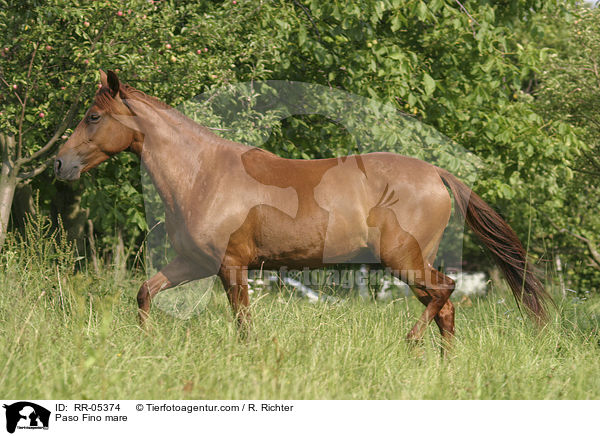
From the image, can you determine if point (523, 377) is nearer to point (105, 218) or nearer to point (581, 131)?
point (105, 218)

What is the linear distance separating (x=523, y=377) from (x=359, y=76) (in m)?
4.31

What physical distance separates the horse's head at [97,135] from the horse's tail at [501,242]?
2.48 metres

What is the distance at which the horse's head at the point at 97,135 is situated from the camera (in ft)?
14.1

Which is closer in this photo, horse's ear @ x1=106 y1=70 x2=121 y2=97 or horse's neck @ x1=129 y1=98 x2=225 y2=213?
horse's ear @ x1=106 y1=70 x2=121 y2=97

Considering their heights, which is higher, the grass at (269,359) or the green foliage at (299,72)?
the green foliage at (299,72)

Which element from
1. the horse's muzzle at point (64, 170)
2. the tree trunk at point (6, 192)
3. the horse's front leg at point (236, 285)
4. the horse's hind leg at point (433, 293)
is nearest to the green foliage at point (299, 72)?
the tree trunk at point (6, 192)

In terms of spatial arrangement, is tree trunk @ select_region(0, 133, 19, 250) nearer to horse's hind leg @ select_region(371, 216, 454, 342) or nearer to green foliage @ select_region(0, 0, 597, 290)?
green foliage @ select_region(0, 0, 597, 290)

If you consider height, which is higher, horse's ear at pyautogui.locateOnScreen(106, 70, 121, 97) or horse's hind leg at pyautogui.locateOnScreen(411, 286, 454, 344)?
horse's ear at pyautogui.locateOnScreen(106, 70, 121, 97)

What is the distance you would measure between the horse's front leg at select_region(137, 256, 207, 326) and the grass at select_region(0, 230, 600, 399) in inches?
7.3

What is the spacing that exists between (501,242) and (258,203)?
A: 2071mm

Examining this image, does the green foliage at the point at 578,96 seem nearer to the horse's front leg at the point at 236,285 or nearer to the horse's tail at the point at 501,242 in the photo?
the horse's tail at the point at 501,242
